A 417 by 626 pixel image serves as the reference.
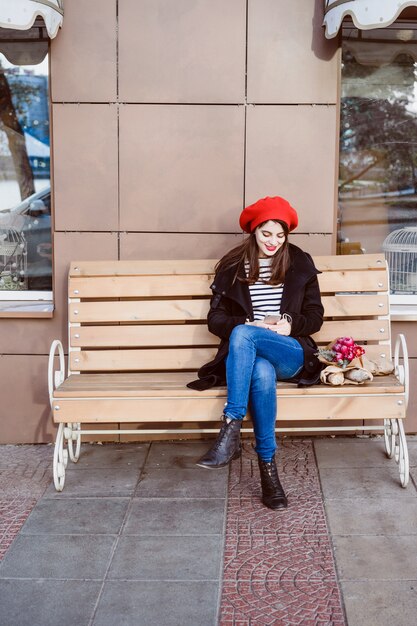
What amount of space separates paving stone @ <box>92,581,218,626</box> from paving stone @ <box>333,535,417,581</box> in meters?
0.64

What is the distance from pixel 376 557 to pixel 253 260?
6.31 feet

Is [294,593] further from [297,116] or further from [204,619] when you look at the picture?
[297,116]

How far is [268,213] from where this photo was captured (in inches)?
192

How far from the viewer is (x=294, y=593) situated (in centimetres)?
361

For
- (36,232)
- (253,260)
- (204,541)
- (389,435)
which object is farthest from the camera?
(36,232)

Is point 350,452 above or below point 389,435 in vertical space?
below

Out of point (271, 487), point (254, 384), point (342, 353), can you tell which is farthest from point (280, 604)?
point (342, 353)

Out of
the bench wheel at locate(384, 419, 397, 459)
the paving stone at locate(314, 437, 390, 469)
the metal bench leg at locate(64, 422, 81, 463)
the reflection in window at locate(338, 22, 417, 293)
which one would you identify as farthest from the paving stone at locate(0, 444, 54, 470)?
the reflection in window at locate(338, 22, 417, 293)

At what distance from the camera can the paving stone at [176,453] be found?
534 centimetres

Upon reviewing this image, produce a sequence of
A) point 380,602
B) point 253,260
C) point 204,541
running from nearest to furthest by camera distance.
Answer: point 380,602, point 204,541, point 253,260

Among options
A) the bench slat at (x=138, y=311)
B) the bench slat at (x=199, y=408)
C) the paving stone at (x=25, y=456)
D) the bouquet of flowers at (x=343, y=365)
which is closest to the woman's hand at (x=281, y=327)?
the bouquet of flowers at (x=343, y=365)

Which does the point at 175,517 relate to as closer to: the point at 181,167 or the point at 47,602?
the point at 47,602

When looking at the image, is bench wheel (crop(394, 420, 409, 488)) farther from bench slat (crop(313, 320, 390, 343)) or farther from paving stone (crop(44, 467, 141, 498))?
paving stone (crop(44, 467, 141, 498))

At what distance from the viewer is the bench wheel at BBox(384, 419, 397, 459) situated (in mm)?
5034
